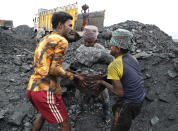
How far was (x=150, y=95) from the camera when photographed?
3564 mm

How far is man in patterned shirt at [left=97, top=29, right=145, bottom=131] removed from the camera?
1847 mm

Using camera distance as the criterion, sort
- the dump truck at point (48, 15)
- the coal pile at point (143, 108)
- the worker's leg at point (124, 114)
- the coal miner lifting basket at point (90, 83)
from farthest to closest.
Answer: the dump truck at point (48, 15), the coal pile at point (143, 108), the coal miner lifting basket at point (90, 83), the worker's leg at point (124, 114)

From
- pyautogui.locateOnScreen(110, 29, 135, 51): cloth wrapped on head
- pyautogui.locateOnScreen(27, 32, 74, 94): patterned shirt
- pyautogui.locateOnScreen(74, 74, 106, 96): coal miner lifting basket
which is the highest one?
pyautogui.locateOnScreen(110, 29, 135, 51): cloth wrapped on head

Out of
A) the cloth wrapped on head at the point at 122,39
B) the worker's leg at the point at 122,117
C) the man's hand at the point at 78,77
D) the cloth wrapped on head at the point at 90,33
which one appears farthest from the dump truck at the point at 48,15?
the worker's leg at the point at 122,117

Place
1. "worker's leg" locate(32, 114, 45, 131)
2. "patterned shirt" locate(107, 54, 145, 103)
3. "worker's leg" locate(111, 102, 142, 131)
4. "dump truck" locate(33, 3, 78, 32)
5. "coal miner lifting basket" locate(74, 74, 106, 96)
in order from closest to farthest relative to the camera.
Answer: "patterned shirt" locate(107, 54, 145, 103), "worker's leg" locate(111, 102, 142, 131), "coal miner lifting basket" locate(74, 74, 106, 96), "worker's leg" locate(32, 114, 45, 131), "dump truck" locate(33, 3, 78, 32)

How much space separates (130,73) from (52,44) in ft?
3.41

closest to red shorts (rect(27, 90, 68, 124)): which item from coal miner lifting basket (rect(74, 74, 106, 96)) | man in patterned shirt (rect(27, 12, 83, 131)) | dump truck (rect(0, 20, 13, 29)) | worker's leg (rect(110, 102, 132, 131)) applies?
man in patterned shirt (rect(27, 12, 83, 131))

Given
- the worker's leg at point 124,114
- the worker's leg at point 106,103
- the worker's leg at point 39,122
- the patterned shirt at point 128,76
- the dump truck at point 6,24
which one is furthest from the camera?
the dump truck at point 6,24

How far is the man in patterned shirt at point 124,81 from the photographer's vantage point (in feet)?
6.06

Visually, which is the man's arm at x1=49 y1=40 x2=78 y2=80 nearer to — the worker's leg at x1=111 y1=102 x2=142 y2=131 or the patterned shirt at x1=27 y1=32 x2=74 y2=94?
the patterned shirt at x1=27 y1=32 x2=74 y2=94

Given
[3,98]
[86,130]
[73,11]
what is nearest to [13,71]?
[3,98]

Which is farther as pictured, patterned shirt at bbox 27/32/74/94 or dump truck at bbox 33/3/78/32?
dump truck at bbox 33/3/78/32

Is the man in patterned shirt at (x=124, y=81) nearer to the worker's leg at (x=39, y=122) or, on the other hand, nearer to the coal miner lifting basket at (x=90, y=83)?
the coal miner lifting basket at (x=90, y=83)

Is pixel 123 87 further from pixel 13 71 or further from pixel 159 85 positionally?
pixel 13 71
